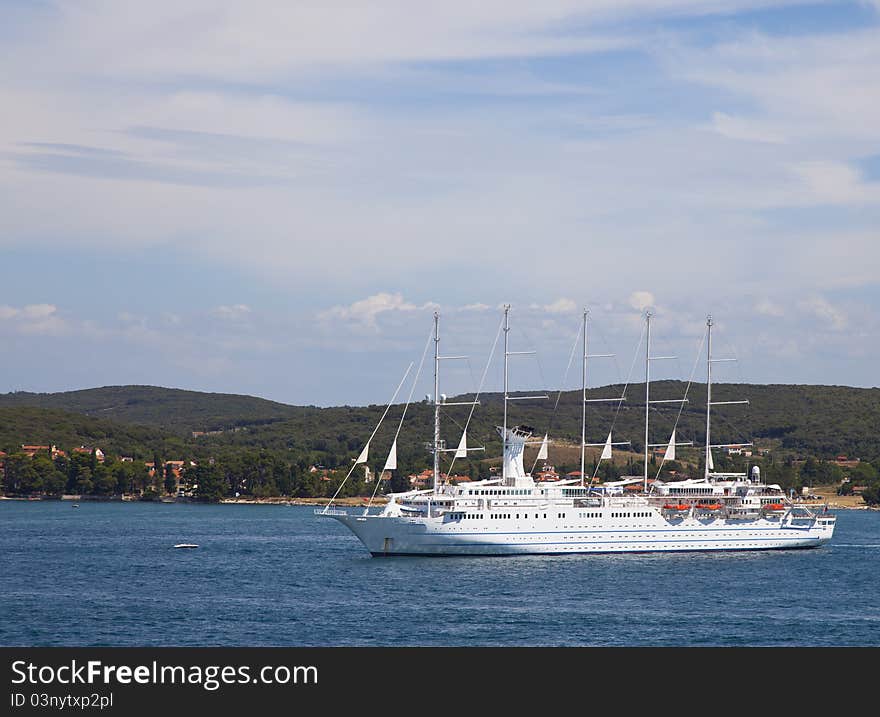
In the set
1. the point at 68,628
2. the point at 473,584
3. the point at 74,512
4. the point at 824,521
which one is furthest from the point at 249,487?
the point at 68,628

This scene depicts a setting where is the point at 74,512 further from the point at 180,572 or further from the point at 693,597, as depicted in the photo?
the point at 693,597

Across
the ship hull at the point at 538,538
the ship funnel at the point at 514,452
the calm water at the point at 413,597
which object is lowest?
the calm water at the point at 413,597

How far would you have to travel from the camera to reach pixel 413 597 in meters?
59.8

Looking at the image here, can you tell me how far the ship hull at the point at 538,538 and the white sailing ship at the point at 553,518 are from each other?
2.3 inches

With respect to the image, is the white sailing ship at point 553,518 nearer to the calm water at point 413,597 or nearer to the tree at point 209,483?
the calm water at point 413,597

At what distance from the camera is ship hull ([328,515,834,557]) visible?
7675 cm

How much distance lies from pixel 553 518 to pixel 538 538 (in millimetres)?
1697

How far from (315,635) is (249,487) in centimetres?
13839

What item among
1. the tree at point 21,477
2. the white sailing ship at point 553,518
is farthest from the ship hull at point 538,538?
the tree at point 21,477

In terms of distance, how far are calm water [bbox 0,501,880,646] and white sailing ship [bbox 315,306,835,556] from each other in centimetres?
137

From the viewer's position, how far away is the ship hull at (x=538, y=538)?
76750 millimetres

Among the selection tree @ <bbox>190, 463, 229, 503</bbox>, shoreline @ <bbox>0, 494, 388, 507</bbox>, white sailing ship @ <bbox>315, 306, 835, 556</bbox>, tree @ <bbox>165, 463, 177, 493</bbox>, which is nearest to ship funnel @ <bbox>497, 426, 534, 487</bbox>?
white sailing ship @ <bbox>315, 306, 835, 556</bbox>

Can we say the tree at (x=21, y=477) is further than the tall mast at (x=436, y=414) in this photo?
Yes
